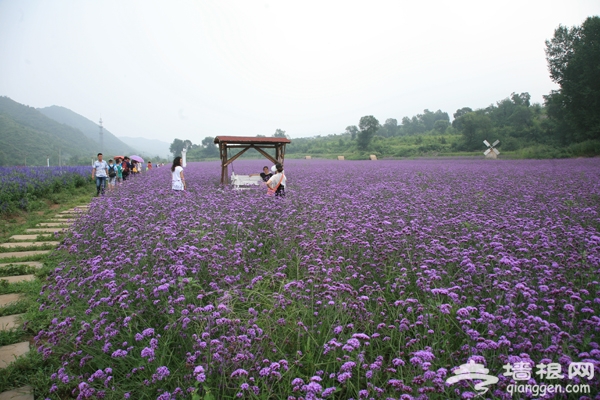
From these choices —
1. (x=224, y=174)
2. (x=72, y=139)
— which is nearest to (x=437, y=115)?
(x=72, y=139)

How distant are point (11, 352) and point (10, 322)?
663mm

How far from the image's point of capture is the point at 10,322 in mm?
3473

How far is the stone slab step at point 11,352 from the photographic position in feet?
9.20

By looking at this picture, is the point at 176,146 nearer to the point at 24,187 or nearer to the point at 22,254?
the point at 24,187

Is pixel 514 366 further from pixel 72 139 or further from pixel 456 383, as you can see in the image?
pixel 72 139

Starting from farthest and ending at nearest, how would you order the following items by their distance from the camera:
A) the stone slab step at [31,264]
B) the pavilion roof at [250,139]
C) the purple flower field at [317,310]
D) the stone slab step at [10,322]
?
the pavilion roof at [250,139]
the stone slab step at [31,264]
the stone slab step at [10,322]
the purple flower field at [317,310]

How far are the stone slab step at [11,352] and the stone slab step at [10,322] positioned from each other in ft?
0.76

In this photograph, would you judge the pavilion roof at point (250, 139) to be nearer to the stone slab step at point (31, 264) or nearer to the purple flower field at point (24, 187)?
the purple flower field at point (24, 187)

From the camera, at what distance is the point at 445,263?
322cm

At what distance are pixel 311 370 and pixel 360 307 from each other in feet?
1.86

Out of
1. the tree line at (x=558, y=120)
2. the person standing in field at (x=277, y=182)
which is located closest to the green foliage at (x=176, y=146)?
the tree line at (x=558, y=120)

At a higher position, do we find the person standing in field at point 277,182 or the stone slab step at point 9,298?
the person standing in field at point 277,182

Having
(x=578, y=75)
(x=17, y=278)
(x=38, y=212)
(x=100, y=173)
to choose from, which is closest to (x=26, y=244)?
(x=17, y=278)

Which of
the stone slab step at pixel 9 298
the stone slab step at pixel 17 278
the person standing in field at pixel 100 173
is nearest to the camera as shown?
the stone slab step at pixel 9 298
